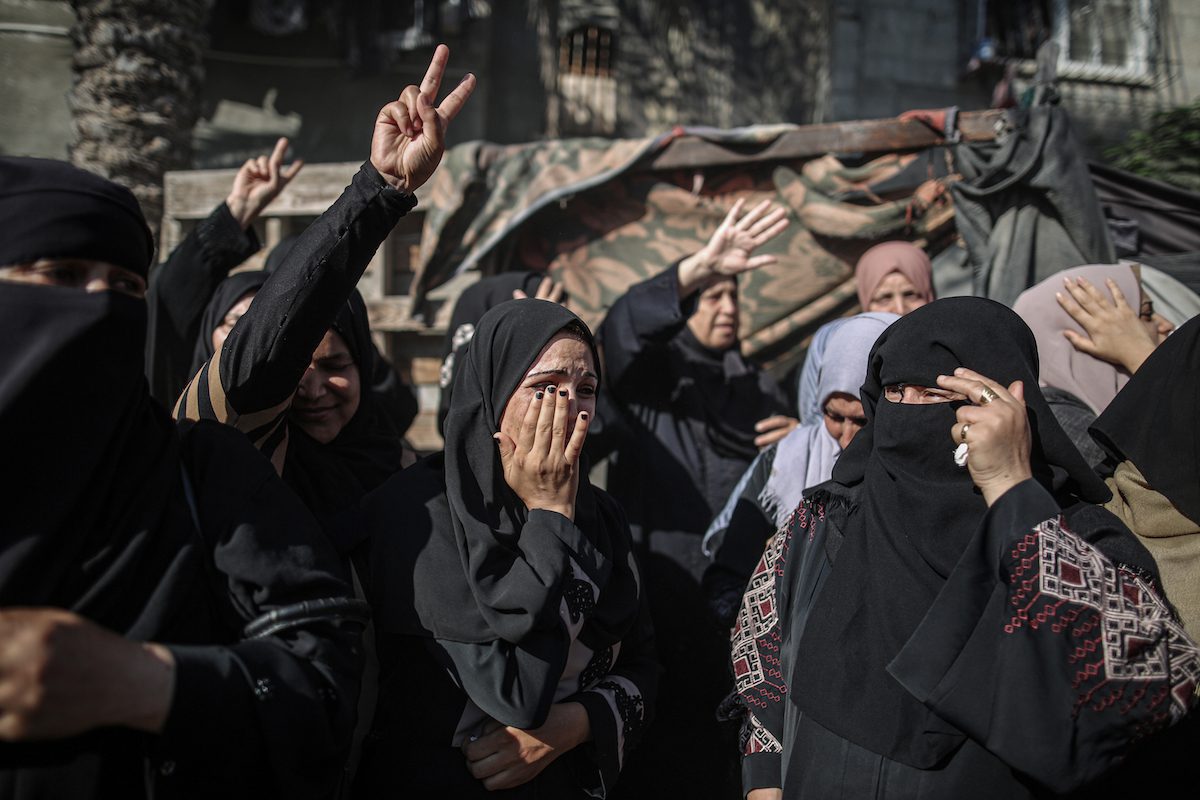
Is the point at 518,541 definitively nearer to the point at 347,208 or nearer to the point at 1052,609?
the point at 347,208

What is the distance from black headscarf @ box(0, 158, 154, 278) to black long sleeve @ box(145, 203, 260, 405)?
52.1 inches

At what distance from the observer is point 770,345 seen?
355cm

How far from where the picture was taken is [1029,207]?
319cm

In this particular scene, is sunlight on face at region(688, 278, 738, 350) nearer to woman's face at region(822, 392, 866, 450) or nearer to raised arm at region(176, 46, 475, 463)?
woman's face at region(822, 392, 866, 450)

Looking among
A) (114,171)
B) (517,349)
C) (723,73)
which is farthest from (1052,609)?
(723,73)

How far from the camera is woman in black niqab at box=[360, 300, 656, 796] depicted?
5.30ft

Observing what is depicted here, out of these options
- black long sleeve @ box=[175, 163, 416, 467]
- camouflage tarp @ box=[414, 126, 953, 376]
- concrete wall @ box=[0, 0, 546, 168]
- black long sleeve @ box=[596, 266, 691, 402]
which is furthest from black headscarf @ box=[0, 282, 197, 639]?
concrete wall @ box=[0, 0, 546, 168]

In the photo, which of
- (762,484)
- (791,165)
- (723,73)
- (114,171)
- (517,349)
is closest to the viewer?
(517,349)

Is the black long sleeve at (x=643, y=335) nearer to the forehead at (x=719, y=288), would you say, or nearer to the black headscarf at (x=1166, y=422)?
the forehead at (x=719, y=288)

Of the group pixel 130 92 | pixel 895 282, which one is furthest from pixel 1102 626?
pixel 130 92

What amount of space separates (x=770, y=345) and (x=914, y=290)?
2.26 ft

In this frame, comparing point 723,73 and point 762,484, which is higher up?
point 723,73

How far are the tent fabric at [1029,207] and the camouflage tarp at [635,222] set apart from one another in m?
0.16

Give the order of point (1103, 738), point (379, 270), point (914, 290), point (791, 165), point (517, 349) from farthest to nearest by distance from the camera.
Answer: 1. point (379, 270)
2. point (791, 165)
3. point (914, 290)
4. point (517, 349)
5. point (1103, 738)
